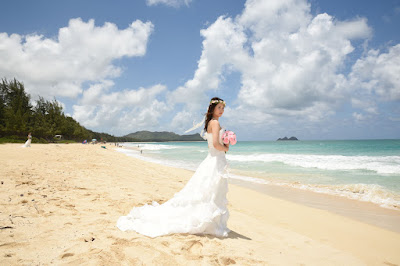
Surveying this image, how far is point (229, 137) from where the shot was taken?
348 cm

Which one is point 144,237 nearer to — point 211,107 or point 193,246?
point 193,246

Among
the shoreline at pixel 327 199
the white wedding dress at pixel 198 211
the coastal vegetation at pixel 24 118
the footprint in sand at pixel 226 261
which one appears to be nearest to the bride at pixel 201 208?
the white wedding dress at pixel 198 211

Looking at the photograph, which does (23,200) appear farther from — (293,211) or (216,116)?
(293,211)

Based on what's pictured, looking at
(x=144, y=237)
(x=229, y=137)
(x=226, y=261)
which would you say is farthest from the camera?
(x=229, y=137)

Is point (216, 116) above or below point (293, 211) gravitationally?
above

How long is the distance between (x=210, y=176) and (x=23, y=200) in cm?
393

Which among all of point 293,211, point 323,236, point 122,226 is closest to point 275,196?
point 293,211

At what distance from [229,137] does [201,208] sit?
1276mm

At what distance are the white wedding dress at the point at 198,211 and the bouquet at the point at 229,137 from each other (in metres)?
0.07

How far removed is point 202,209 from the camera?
3.49m

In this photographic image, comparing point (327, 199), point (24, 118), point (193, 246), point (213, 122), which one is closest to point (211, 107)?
point (213, 122)

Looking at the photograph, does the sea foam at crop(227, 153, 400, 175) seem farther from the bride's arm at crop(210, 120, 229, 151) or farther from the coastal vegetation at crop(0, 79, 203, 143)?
the coastal vegetation at crop(0, 79, 203, 143)

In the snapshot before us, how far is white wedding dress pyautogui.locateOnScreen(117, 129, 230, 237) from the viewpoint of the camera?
11.2 ft

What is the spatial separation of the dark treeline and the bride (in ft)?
134
